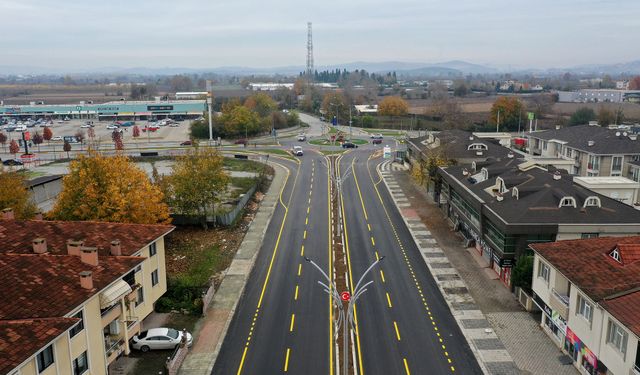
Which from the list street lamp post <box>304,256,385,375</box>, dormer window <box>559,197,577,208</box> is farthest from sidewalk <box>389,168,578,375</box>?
street lamp post <box>304,256,385,375</box>

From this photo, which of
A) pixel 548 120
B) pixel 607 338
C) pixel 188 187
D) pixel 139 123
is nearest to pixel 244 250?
pixel 188 187

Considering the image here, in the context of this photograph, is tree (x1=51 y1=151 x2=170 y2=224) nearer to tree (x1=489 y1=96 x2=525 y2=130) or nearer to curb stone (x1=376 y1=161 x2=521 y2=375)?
curb stone (x1=376 y1=161 x2=521 y2=375)

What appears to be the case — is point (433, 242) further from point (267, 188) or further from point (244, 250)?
point (267, 188)

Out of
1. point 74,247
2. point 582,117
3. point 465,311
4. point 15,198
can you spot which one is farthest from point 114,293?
point 582,117

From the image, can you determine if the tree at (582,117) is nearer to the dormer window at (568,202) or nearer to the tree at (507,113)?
the tree at (507,113)

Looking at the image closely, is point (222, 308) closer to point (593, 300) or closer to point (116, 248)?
point (116, 248)

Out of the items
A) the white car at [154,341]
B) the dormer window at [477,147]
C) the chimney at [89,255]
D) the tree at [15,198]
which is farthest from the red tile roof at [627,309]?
the dormer window at [477,147]
